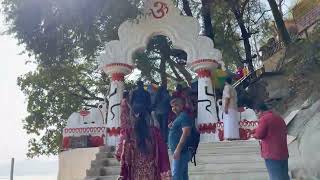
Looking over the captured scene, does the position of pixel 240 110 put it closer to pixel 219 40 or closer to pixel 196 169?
pixel 196 169

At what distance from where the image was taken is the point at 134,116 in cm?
532

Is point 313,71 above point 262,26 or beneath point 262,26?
beneath

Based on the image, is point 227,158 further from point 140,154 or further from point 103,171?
point 140,154

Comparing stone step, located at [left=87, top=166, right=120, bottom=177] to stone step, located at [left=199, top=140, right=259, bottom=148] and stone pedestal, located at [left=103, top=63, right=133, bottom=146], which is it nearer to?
stone step, located at [left=199, top=140, right=259, bottom=148]

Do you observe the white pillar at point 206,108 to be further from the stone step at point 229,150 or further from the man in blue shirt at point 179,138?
the man in blue shirt at point 179,138

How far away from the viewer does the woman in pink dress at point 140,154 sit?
5.29m

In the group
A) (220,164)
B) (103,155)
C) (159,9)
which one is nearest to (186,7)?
(159,9)

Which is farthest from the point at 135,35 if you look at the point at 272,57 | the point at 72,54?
the point at 272,57

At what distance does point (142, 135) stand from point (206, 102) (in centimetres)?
870

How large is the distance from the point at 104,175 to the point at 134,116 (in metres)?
5.49

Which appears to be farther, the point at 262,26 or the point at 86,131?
the point at 262,26

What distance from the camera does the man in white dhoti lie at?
495 inches

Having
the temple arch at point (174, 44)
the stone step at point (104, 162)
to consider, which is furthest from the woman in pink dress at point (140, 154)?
the temple arch at point (174, 44)

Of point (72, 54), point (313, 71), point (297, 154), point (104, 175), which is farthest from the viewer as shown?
point (72, 54)
